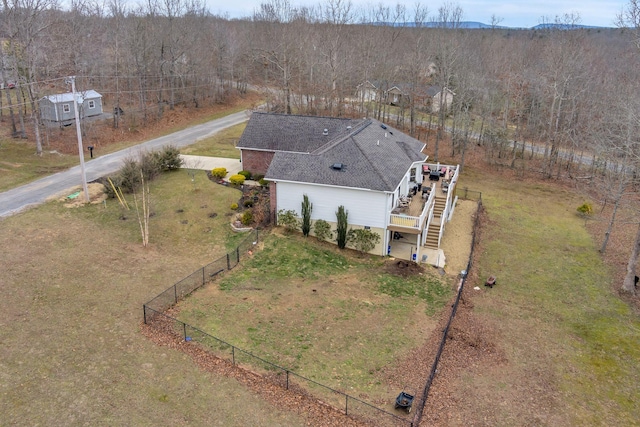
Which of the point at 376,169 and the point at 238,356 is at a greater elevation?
the point at 376,169

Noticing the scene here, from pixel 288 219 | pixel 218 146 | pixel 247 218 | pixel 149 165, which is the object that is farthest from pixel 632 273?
pixel 218 146

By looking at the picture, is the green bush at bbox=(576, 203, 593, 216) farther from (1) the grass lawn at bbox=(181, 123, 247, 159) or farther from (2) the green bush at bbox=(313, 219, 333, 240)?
(1) the grass lawn at bbox=(181, 123, 247, 159)

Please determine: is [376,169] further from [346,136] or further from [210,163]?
[210,163]

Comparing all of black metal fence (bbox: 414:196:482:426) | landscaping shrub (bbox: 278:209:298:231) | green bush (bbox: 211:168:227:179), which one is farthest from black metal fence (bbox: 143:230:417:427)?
green bush (bbox: 211:168:227:179)

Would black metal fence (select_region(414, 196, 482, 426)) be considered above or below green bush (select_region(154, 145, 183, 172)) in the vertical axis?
below

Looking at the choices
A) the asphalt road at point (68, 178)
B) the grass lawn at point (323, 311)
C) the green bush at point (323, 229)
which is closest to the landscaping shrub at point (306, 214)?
the green bush at point (323, 229)

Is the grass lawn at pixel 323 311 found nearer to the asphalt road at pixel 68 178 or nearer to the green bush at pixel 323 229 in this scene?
the green bush at pixel 323 229
